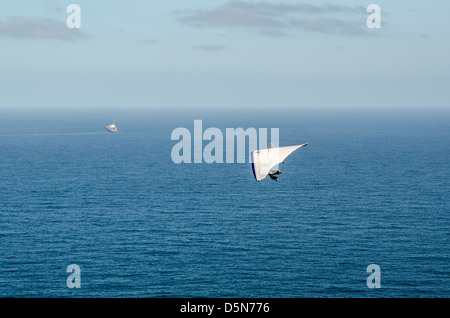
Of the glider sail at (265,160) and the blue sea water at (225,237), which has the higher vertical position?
the glider sail at (265,160)

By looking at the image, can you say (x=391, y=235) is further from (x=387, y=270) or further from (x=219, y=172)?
(x=219, y=172)

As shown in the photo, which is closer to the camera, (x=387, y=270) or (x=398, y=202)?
(x=387, y=270)

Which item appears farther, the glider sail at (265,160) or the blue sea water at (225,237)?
the blue sea water at (225,237)

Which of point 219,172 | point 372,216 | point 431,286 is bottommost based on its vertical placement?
point 431,286

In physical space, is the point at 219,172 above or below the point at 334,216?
above

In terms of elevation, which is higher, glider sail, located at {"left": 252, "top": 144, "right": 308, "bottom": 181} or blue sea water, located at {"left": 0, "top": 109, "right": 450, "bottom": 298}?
glider sail, located at {"left": 252, "top": 144, "right": 308, "bottom": 181}

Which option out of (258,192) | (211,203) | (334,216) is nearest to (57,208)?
(211,203)

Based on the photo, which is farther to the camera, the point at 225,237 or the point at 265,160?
the point at 225,237

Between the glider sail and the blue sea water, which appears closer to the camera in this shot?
the glider sail

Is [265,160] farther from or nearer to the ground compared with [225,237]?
farther from the ground
